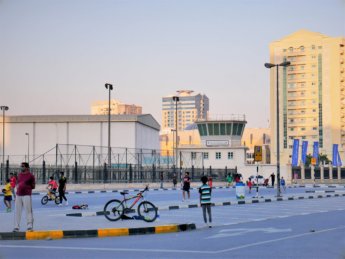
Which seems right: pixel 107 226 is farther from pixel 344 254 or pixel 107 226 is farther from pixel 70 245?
pixel 344 254

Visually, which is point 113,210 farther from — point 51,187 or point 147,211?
point 51,187

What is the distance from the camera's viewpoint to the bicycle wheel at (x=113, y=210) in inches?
771

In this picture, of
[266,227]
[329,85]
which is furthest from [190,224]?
[329,85]

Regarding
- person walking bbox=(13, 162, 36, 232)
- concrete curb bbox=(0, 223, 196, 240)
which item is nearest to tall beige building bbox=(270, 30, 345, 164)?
concrete curb bbox=(0, 223, 196, 240)

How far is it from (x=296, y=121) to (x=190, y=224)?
12211cm

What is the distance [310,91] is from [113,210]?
A: 122 meters

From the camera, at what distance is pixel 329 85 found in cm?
13375

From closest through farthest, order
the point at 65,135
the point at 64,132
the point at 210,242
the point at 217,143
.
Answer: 1. the point at 210,242
2. the point at 217,143
3. the point at 65,135
4. the point at 64,132

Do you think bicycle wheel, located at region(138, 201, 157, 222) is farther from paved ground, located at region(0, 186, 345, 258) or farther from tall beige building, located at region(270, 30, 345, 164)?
tall beige building, located at region(270, 30, 345, 164)

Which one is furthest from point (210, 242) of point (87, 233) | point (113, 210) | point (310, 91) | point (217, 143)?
point (310, 91)

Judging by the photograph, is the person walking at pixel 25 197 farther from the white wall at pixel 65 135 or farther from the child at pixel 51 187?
the white wall at pixel 65 135

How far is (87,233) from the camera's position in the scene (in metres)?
16.5

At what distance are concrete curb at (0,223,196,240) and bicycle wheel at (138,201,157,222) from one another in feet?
5.02

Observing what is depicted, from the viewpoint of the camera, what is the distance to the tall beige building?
133m
